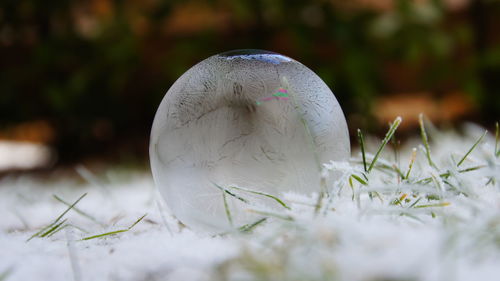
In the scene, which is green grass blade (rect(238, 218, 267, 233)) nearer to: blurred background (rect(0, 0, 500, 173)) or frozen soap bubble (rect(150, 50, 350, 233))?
frozen soap bubble (rect(150, 50, 350, 233))

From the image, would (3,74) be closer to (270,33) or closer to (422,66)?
(270,33)

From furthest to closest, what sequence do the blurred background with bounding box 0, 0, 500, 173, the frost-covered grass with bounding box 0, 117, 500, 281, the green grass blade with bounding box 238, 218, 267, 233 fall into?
the blurred background with bounding box 0, 0, 500, 173, the green grass blade with bounding box 238, 218, 267, 233, the frost-covered grass with bounding box 0, 117, 500, 281

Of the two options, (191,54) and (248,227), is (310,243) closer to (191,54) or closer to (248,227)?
(248,227)

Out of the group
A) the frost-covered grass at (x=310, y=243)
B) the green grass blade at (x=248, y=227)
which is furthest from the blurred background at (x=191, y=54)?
the green grass blade at (x=248, y=227)

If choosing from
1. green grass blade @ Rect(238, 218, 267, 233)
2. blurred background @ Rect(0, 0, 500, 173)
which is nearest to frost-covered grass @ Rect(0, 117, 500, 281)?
green grass blade @ Rect(238, 218, 267, 233)

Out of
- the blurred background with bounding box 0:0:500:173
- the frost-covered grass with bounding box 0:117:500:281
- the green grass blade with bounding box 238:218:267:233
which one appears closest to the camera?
the frost-covered grass with bounding box 0:117:500:281

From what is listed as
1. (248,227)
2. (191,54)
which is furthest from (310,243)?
(191,54)
